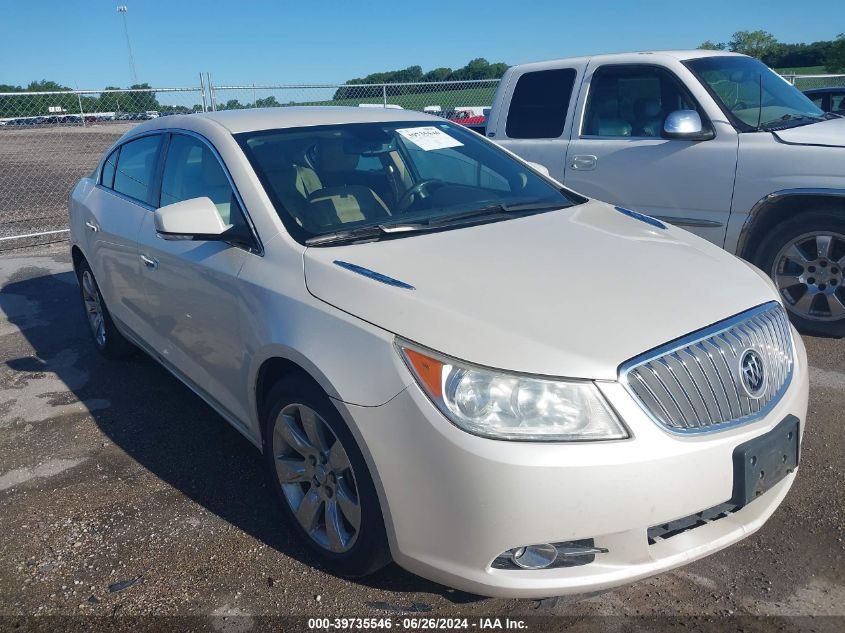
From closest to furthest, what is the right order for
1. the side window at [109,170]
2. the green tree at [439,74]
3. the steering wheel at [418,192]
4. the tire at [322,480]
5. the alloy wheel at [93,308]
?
the tire at [322,480]
the steering wheel at [418,192]
the side window at [109,170]
the alloy wheel at [93,308]
the green tree at [439,74]

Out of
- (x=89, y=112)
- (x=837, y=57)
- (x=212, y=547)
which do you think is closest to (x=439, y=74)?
(x=89, y=112)

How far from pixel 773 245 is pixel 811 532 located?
8.73 ft

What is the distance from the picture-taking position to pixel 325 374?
95.7 inches

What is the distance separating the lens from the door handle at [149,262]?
146 inches

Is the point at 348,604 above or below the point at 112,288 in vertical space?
below

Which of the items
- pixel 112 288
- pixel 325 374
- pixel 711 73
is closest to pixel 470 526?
pixel 325 374

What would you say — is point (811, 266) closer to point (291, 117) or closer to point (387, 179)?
point (387, 179)

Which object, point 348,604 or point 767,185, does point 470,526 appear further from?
point 767,185

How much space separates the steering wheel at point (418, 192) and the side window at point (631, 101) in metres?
2.58

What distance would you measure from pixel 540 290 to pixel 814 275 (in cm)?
335

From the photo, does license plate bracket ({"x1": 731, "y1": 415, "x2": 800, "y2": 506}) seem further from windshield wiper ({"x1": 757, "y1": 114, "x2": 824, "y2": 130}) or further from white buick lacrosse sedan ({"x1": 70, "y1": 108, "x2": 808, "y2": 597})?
windshield wiper ({"x1": 757, "y1": 114, "x2": 824, "y2": 130})

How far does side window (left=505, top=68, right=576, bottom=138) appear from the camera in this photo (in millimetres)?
5957

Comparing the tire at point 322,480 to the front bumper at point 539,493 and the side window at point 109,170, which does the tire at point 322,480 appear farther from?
the side window at point 109,170

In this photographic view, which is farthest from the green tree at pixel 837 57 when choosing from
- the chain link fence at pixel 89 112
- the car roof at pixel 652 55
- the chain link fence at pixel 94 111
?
the car roof at pixel 652 55
